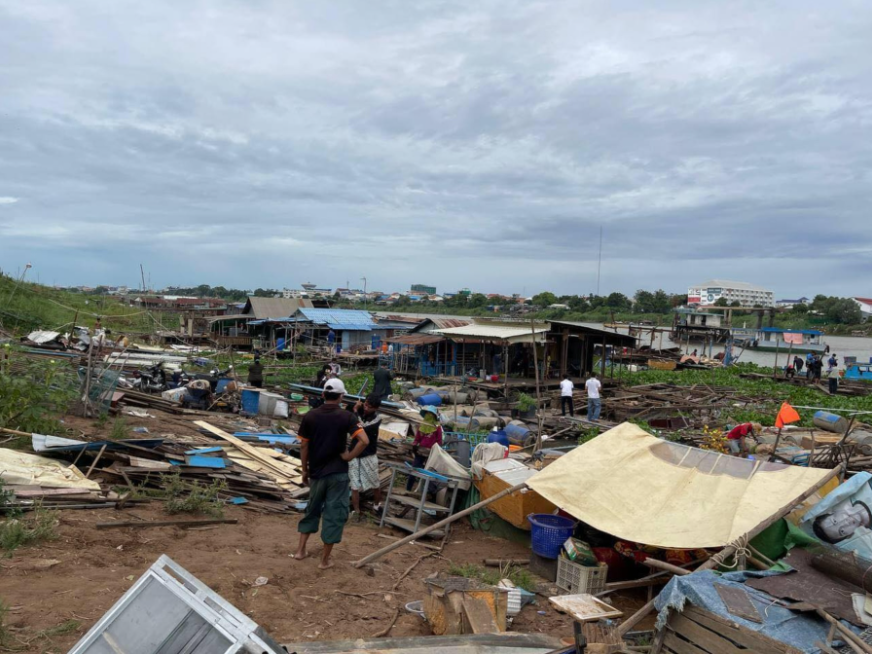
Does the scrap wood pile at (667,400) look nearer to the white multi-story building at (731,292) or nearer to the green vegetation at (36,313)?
the green vegetation at (36,313)

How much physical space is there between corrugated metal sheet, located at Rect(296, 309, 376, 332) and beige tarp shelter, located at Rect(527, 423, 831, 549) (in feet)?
91.2

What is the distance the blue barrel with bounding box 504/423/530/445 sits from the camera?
44.7 ft

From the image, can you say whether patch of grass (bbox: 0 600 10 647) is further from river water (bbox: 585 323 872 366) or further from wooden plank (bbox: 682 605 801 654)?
river water (bbox: 585 323 872 366)

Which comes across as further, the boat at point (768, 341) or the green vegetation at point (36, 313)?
the boat at point (768, 341)

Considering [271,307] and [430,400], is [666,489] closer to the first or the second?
[430,400]

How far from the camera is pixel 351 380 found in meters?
23.4

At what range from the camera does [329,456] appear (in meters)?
5.70

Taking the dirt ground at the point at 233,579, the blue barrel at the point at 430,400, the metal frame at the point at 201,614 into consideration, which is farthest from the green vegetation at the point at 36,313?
the metal frame at the point at 201,614

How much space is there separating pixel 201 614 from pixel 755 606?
3.74 metres

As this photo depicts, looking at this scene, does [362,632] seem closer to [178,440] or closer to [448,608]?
[448,608]

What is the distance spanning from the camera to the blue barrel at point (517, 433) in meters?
13.6

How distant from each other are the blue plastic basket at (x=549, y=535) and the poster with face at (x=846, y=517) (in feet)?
7.88

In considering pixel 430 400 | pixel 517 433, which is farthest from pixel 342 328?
Result: pixel 517 433

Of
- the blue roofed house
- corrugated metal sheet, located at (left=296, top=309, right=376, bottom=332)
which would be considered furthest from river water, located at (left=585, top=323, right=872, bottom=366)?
corrugated metal sheet, located at (left=296, top=309, right=376, bottom=332)
